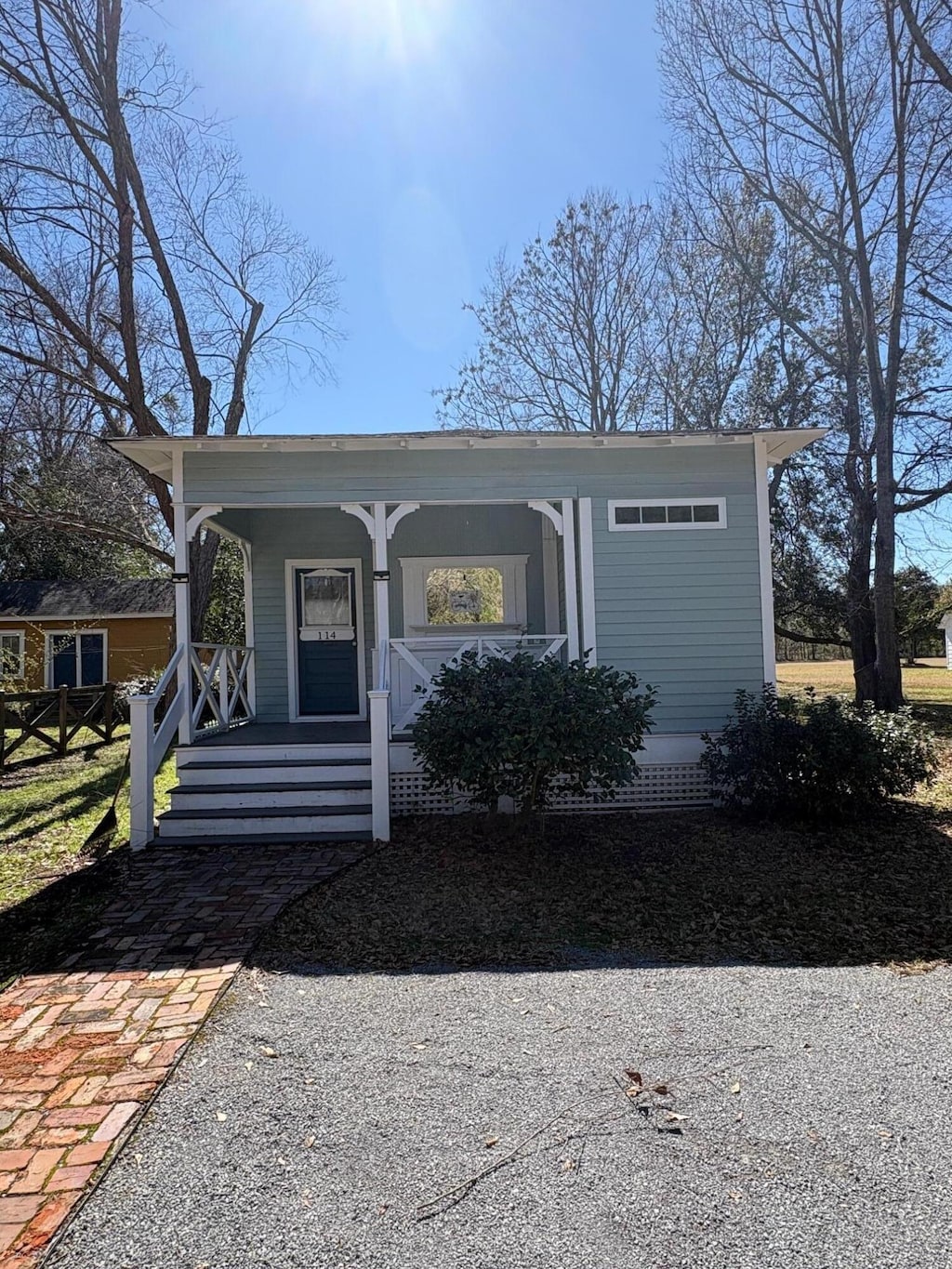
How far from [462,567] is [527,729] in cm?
403

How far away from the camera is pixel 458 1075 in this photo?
109 inches

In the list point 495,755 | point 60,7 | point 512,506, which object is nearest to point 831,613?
point 512,506

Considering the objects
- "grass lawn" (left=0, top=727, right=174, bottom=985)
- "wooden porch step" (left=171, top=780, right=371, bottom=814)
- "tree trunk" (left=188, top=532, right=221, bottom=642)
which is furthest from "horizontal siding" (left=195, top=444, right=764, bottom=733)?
"tree trunk" (left=188, top=532, right=221, bottom=642)

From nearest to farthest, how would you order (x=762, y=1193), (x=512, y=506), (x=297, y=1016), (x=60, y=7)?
(x=762, y=1193) < (x=297, y=1016) < (x=512, y=506) < (x=60, y=7)

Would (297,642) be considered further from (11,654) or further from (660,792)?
(11,654)

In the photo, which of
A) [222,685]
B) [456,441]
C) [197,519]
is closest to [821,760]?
[456,441]

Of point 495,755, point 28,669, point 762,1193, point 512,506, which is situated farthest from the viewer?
point 28,669

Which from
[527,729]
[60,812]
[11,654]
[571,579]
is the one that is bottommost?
[60,812]

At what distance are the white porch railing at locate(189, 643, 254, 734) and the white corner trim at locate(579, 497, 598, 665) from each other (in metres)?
3.80

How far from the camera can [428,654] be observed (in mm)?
7953

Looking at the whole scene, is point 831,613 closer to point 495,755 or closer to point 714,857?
point 714,857

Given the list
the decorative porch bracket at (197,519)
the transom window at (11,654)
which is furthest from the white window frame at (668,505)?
Answer: the transom window at (11,654)

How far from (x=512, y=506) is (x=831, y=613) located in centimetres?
826

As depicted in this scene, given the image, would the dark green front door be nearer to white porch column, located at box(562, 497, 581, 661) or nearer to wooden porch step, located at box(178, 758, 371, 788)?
wooden porch step, located at box(178, 758, 371, 788)
